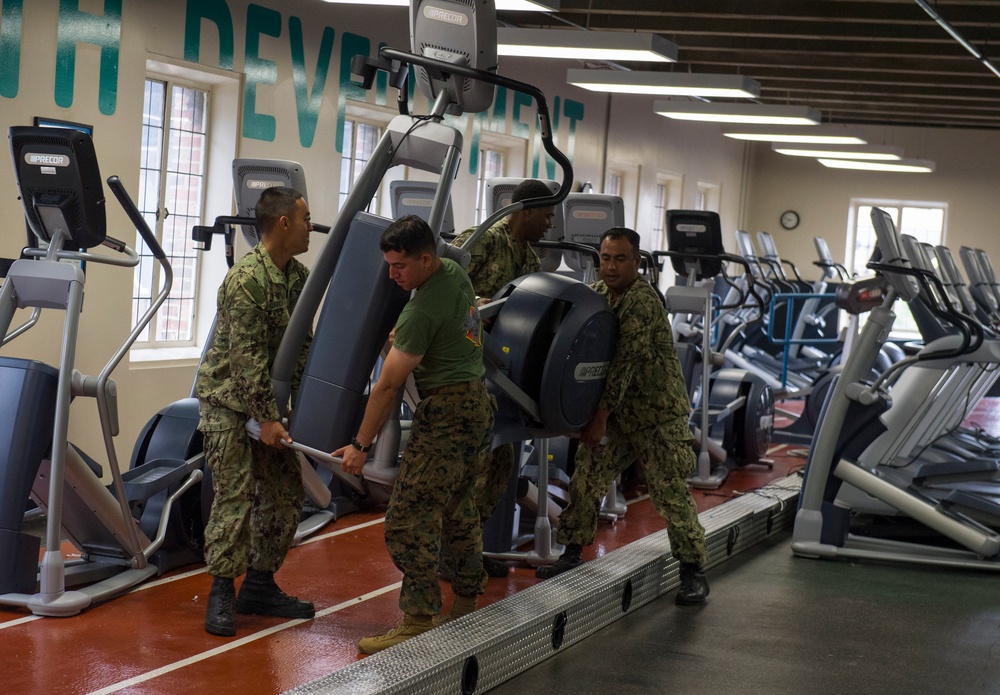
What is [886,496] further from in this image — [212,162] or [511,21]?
[511,21]

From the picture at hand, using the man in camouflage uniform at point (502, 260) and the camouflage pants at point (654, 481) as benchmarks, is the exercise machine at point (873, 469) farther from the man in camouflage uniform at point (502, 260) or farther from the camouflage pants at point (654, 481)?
the man in camouflage uniform at point (502, 260)

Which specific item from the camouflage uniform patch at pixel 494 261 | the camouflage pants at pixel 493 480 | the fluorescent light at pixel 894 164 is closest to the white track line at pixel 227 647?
the camouflage pants at pixel 493 480

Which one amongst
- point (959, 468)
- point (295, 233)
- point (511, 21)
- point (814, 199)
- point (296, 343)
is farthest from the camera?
point (814, 199)

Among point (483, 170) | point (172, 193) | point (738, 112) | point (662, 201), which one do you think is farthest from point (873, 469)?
point (662, 201)

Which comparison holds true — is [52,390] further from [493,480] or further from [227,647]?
[493,480]

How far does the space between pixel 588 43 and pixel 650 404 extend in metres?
3.96

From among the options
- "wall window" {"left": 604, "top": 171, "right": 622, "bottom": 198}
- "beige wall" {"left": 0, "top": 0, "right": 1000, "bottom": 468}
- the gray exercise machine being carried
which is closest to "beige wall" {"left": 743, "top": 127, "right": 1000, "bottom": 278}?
"beige wall" {"left": 0, "top": 0, "right": 1000, "bottom": 468}

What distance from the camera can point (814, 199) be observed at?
20016 mm

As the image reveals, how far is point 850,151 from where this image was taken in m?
15.1

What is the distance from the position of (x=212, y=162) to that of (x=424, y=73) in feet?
14.5

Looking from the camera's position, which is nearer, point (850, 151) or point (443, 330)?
point (443, 330)

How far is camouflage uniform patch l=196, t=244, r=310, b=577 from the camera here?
427 cm

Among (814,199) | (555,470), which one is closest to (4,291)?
(555,470)

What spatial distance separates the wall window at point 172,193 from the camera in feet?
26.1
